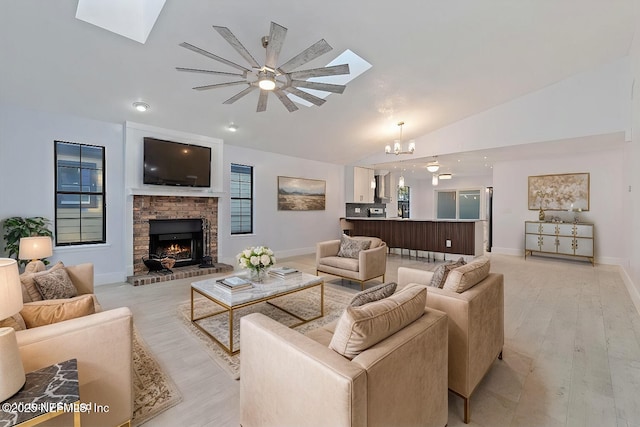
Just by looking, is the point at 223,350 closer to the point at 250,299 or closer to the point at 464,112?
the point at 250,299

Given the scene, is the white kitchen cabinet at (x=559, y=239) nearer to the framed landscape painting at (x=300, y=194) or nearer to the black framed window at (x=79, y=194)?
the framed landscape painting at (x=300, y=194)

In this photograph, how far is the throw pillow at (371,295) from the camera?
156cm

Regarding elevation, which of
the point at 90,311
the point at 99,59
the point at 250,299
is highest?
the point at 99,59

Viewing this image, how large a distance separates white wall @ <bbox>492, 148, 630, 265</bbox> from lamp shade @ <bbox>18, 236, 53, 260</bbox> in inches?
350

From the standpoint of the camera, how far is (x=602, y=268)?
577 cm

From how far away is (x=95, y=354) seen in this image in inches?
58.6

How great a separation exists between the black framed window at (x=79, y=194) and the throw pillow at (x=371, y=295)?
490cm

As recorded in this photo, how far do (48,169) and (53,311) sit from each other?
3.75m

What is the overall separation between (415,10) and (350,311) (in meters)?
3.26

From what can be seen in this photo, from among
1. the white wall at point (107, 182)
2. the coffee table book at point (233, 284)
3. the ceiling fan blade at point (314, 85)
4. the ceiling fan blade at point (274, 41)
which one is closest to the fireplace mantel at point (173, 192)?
the white wall at point (107, 182)

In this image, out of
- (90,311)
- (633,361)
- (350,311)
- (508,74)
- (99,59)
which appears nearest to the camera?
(350,311)

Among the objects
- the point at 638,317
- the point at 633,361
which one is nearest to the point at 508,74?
the point at 638,317

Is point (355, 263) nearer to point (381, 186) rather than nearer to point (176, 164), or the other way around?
point (176, 164)

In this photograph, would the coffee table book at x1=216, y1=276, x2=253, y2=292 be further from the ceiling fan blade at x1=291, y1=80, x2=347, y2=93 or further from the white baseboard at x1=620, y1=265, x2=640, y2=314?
the white baseboard at x1=620, y1=265, x2=640, y2=314
